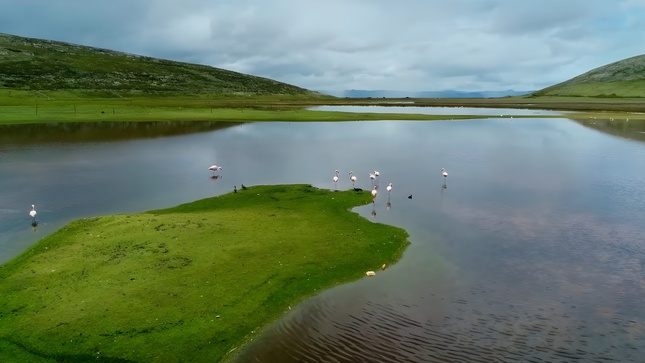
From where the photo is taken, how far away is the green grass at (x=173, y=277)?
47.1ft

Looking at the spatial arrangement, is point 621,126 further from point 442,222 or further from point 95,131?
point 95,131

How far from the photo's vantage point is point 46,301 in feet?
53.3

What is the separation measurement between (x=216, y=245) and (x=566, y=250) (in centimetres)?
1861

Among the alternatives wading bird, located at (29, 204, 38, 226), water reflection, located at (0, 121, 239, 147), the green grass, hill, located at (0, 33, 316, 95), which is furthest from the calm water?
hill, located at (0, 33, 316, 95)

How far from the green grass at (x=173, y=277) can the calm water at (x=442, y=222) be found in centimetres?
130

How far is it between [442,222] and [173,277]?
1704 cm

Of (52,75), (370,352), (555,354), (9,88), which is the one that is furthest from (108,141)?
(52,75)

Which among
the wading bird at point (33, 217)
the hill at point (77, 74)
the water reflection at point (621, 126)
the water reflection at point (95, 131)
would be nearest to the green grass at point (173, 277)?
the wading bird at point (33, 217)

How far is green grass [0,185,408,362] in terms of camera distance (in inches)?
566

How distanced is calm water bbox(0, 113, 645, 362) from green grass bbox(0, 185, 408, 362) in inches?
51.1

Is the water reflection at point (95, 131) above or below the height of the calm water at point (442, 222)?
above

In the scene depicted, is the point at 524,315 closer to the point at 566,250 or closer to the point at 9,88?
the point at 566,250

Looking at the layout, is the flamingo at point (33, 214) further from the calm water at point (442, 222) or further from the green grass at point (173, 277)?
the green grass at point (173, 277)

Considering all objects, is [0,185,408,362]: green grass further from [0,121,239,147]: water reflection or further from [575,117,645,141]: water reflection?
[575,117,645,141]: water reflection
